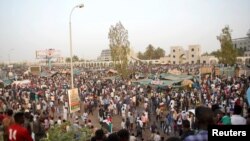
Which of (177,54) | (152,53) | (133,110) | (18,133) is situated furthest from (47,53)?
(18,133)

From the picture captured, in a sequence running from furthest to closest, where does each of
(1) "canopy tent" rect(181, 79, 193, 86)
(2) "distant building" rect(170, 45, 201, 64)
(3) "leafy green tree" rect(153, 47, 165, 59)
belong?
(3) "leafy green tree" rect(153, 47, 165, 59), (2) "distant building" rect(170, 45, 201, 64), (1) "canopy tent" rect(181, 79, 193, 86)

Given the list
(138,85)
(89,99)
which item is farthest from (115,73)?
(89,99)

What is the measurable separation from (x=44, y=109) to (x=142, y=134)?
8399 millimetres

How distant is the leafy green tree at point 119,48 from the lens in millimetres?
40438

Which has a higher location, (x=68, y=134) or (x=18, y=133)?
(x=18, y=133)

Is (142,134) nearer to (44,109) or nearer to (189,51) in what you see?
(44,109)

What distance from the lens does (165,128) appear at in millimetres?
16266

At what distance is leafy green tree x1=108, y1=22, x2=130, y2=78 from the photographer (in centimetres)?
4044

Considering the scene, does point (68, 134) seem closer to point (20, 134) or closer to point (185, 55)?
point (20, 134)

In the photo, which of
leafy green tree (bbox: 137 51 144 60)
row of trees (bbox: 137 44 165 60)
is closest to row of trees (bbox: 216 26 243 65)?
row of trees (bbox: 137 44 165 60)

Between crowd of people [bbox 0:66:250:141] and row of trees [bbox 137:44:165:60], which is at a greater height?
row of trees [bbox 137:44:165:60]

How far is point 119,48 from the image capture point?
1610 inches

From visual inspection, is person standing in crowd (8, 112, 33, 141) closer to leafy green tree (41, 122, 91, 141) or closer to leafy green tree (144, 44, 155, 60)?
leafy green tree (41, 122, 91, 141)

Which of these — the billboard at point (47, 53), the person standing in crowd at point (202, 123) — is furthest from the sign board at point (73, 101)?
the billboard at point (47, 53)
